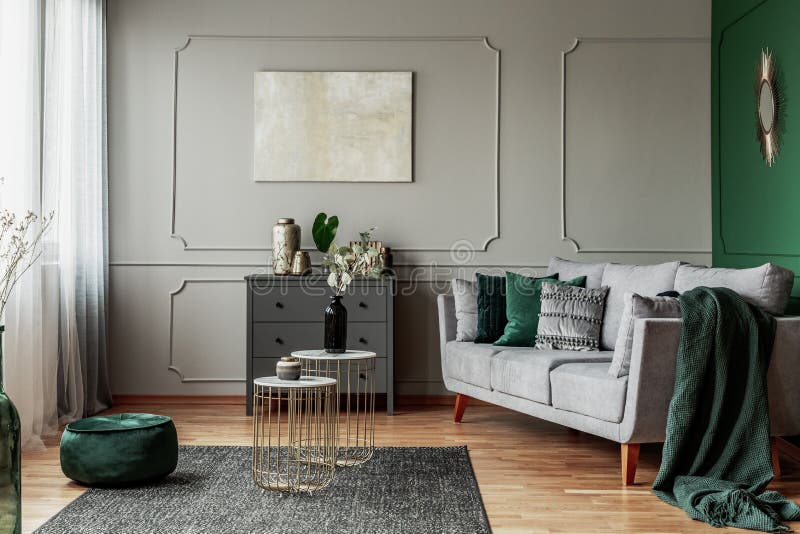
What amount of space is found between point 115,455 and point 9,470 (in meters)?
1.23

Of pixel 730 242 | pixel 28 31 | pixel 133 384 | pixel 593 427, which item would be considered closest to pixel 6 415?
pixel 593 427

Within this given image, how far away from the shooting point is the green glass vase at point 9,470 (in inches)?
71.9

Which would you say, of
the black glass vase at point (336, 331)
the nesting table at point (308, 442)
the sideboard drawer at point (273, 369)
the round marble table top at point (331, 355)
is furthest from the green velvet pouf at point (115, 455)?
the sideboard drawer at point (273, 369)

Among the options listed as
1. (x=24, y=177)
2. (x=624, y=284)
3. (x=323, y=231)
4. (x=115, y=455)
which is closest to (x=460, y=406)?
(x=624, y=284)

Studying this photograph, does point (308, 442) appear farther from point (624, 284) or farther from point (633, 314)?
point (624, 284)

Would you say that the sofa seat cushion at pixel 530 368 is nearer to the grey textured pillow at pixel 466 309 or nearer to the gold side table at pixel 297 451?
the grey textured pillow at pixel 466 309

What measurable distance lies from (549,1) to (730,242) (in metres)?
A: 1.84

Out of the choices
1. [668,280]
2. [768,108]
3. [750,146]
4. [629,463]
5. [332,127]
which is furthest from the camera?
[332,127]

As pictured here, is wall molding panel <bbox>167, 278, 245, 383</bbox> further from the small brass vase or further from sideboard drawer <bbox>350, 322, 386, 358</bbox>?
sideboard drawer <bbox>350, 322, 386, 358</bbox>

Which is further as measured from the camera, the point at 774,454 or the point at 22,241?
the point at 22,241

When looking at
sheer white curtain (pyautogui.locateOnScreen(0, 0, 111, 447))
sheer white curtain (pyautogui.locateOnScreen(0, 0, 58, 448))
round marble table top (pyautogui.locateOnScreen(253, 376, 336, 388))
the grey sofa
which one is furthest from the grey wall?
round marble table top (pyautogui.locateOnScreen(253, 376, 336, 388))

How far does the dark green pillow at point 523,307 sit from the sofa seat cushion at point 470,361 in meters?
0.13

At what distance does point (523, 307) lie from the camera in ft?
14.4

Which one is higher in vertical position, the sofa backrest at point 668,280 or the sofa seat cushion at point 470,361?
the sofa backrest at point 668,280
